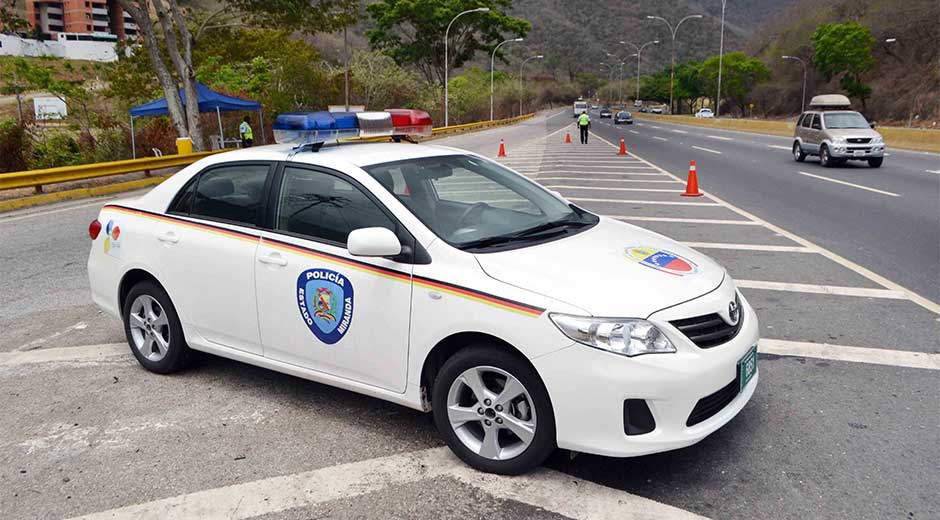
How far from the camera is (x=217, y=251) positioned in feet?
14.8

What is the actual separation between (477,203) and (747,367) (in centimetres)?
182

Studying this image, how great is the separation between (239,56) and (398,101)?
402 inches

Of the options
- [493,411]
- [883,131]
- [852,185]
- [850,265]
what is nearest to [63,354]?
[493,411]

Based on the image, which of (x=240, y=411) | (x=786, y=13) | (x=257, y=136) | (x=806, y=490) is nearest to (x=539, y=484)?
(x=806, y=490)

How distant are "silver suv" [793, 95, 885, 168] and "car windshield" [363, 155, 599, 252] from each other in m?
16.9

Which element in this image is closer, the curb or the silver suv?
the curb

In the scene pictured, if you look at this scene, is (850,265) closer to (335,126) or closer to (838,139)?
(335,126)

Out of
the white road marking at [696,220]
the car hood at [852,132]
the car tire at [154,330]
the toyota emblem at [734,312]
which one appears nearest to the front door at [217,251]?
the car tire at [154,330]

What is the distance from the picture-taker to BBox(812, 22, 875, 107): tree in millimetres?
74688

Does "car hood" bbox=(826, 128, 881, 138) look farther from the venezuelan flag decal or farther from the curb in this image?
the venezuelan flag decal

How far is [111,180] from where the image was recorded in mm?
18438

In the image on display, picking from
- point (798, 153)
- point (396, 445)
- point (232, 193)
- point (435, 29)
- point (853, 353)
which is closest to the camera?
point (396, 445)

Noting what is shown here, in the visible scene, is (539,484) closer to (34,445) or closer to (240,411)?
(240,411)

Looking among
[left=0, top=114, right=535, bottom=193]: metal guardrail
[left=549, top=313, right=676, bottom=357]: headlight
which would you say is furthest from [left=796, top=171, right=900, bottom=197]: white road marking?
[left=0, top=114, right=535, bottom=193]: metal guardrail
